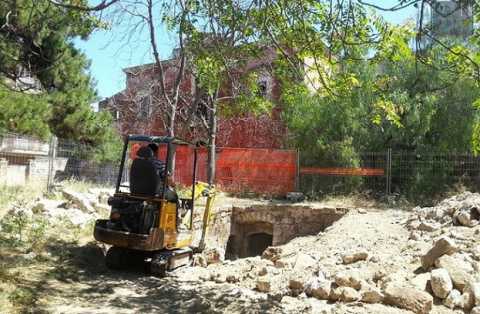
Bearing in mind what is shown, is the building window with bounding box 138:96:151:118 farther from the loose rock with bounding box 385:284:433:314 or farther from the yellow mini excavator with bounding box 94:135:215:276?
the loose rock with bounding box 385:284:433:314

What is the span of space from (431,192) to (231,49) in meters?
11.8

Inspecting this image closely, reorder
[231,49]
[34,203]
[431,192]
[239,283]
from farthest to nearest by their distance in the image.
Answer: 1. [431,192]
2. [34,203]
3. [239,283]
4. [231,49]

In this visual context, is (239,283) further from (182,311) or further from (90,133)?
(90,133)

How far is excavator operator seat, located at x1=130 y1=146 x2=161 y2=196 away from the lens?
331 inches

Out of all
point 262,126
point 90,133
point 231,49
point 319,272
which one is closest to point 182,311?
point 319,272

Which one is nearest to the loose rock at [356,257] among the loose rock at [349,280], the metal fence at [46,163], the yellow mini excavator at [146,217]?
the loose rock at [349,280]

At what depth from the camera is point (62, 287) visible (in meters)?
7.20

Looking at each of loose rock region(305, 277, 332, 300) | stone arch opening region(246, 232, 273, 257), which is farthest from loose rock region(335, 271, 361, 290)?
stone arch opening region(246, 232, 273, 257)

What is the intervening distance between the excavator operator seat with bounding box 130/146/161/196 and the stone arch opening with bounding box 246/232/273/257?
880cm

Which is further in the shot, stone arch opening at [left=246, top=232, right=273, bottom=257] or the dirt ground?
stone arch opening at [left=246, top=232, right=273, bottom=257]

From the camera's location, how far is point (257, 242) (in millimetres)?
17203

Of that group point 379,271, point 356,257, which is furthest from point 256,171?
point 379,271

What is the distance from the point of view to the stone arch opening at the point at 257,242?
16953 millimetres

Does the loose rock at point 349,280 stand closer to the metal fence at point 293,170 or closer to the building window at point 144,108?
the metal fence at point 293,170
